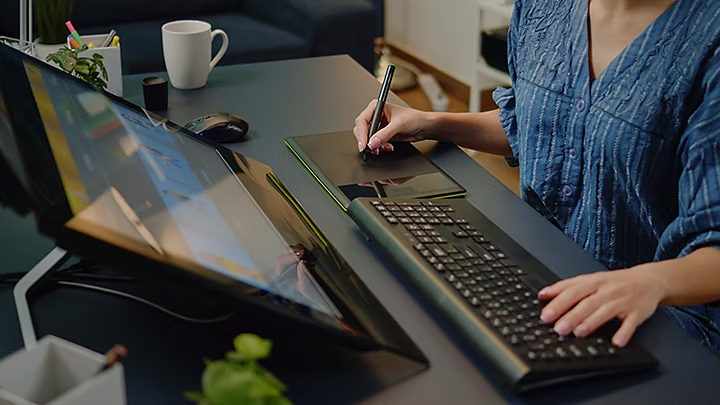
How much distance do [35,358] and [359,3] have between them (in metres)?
2.45

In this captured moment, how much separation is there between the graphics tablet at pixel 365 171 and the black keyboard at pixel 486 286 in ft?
0.25

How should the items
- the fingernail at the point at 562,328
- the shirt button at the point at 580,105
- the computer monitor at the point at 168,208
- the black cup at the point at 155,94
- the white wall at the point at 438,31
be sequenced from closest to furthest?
1. the computer monitor at the point at 168,208
2. the fingernail at the point at 562,328
3. the shirt button at the point at 580,105
4. the black cup at the point at 155,94
5. the white wall at the point at 438,31

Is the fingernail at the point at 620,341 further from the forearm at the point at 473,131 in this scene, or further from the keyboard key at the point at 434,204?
the forearm at the point at 473,131

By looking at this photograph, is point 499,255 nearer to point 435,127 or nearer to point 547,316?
point 547,316

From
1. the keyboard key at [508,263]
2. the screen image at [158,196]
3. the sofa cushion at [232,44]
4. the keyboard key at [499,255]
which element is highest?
the screen image at [158,196]

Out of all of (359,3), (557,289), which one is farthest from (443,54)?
(557,289)

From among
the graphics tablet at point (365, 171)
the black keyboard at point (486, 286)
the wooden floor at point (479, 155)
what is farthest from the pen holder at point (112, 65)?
the wooden floor at point (479, 155)

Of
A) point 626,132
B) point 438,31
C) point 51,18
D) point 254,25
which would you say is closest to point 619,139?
point 626,132

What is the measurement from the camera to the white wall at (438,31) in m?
3.27

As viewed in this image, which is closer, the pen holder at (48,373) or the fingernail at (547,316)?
the pen holder at (48,373)

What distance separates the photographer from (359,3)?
2818 mm

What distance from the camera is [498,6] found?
270 cm

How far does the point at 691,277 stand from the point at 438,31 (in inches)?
113

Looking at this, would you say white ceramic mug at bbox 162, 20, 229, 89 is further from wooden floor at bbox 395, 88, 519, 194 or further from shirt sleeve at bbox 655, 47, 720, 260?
wooden floor at bbox 395, 88, 519, 194
